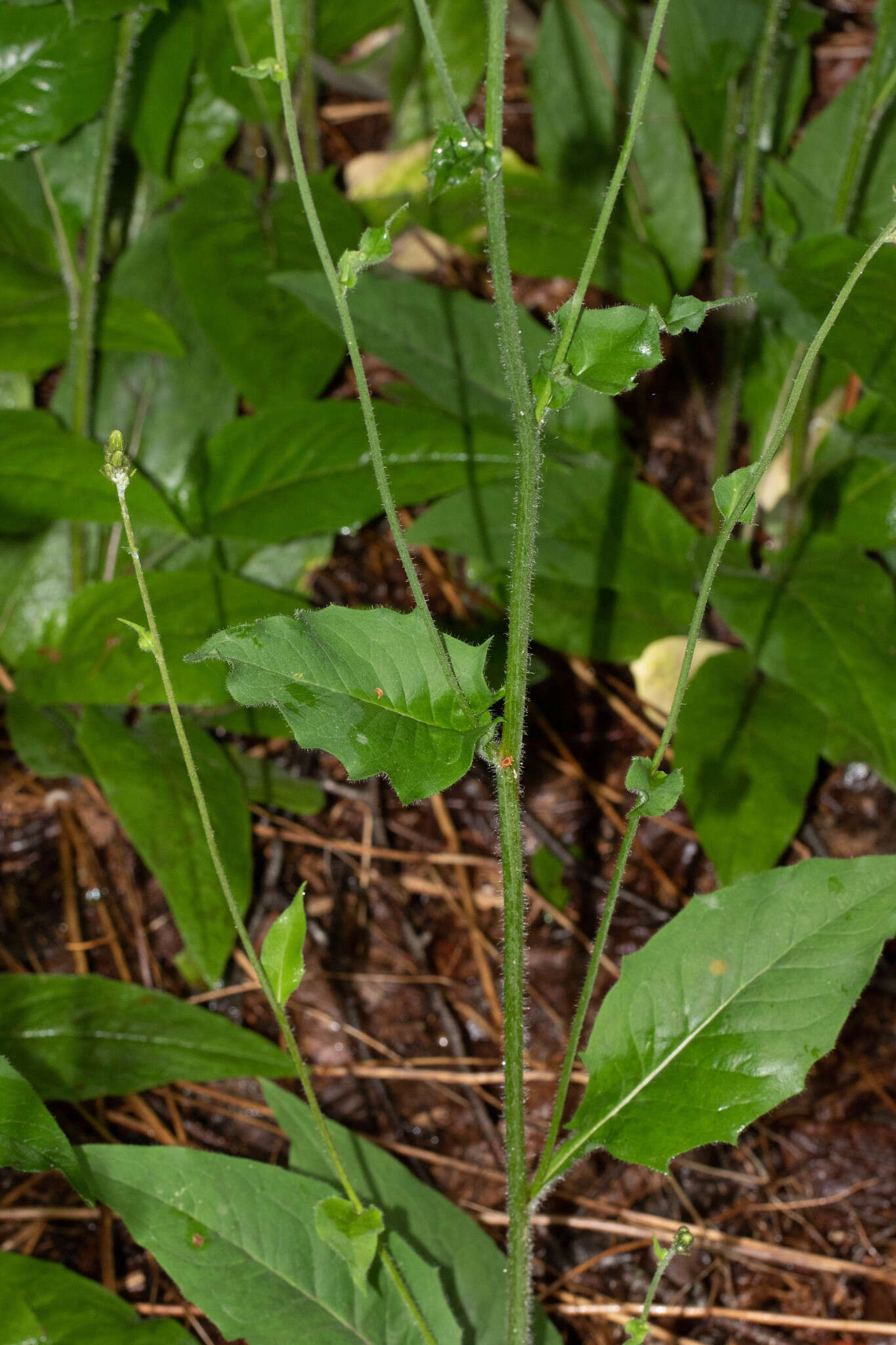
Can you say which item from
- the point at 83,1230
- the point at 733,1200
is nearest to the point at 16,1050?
the point at 83,1230

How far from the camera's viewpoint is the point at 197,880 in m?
1.74

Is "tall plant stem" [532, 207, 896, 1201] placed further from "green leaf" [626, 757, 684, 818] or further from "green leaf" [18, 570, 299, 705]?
"green leaf" [18, 570, 299, 705]

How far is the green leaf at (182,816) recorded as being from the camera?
1707 millimetres

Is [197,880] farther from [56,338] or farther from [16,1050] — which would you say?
[56,338]

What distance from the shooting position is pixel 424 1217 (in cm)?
145

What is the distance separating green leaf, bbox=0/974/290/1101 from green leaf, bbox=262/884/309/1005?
545 millimetres

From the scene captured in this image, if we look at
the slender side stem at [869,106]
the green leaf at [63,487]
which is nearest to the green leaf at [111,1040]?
A: the green leaf at [63,487]

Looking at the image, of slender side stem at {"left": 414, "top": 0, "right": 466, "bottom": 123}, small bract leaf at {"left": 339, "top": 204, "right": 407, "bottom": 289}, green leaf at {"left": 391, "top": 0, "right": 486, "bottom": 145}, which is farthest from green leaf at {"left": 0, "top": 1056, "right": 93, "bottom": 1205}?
green leaf at {"left": 391, "top": 0, "right": 486, "bottom": 145}

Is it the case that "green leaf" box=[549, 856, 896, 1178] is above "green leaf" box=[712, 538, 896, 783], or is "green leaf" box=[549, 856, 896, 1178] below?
below

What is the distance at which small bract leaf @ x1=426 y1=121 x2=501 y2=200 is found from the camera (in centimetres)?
83

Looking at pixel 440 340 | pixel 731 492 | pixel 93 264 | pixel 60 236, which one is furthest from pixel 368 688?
pixel 60 236

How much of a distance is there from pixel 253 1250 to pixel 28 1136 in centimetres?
Result: 35

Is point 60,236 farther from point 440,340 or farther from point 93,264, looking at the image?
point 440,340

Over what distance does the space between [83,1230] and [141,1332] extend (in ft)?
1.11
